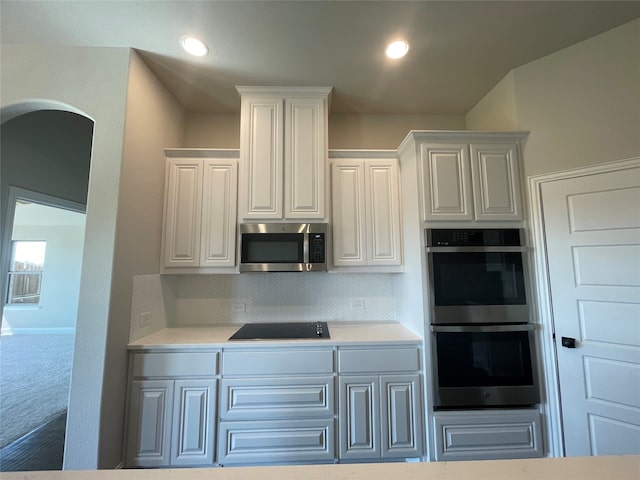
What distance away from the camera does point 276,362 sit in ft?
6.10

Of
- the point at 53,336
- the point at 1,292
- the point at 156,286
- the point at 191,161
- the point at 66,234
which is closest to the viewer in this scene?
the point at 1,292

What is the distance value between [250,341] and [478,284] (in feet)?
5.51

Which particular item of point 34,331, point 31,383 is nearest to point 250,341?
point 31,383

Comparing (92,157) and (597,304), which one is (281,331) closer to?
(92,157)

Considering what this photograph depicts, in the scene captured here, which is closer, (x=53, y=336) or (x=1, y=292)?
(x=1, y=292)

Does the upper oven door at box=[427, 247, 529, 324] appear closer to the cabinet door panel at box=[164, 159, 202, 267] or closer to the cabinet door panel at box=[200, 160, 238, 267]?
the cabinet door panel at box=[200, 160, 238, 267]

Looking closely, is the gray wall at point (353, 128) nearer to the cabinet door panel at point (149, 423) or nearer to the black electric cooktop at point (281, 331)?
the black electric cooktop at point (281, 331)

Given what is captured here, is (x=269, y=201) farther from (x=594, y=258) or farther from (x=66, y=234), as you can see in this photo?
(x=66, y=234)

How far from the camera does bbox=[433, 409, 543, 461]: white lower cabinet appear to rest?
1804mm

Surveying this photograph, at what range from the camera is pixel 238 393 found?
183cm

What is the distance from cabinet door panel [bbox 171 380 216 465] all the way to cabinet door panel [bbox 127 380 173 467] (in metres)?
0.06

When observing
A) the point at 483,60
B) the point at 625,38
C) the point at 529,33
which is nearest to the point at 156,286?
the point at 483,60

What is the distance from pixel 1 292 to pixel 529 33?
13.7ft

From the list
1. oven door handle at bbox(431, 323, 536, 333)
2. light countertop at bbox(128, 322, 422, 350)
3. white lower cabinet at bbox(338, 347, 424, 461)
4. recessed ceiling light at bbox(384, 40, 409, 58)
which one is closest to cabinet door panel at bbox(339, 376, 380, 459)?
white lower cabinet at bbox(338, 347, 424, 461)
